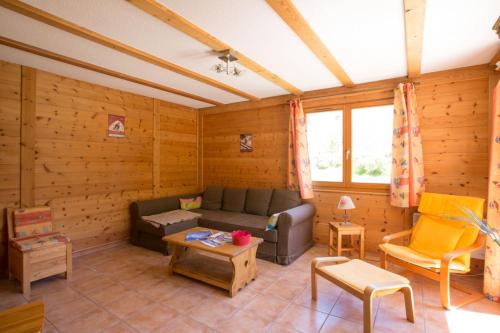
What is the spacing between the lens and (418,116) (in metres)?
3.30

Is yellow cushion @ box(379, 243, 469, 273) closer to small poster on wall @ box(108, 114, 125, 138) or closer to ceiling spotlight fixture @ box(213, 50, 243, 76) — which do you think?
ceiling spotlight fixture @ box(213, 50, 243, 76)

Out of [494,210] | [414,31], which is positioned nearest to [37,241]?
[414,31]

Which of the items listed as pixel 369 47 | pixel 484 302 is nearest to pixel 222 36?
pixel 369 47

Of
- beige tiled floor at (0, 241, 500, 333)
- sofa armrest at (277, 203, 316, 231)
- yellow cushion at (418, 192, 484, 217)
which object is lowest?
beige tiled floor at (0, 241, 500, 333)

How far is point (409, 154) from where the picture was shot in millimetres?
3236

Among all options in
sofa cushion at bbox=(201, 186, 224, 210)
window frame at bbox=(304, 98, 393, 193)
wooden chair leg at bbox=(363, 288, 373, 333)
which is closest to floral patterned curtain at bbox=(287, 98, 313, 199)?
window frame at bbox=(304, 98, 393, 193)

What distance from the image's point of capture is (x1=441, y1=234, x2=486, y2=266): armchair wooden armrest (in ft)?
7.49

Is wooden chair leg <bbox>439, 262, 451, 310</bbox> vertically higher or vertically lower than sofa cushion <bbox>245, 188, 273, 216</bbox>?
lower

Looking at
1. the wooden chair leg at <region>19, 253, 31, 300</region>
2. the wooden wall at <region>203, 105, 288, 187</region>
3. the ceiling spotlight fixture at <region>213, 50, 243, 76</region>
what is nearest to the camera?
the wooden chair leg at <region>19, 253, 31, 300</region>

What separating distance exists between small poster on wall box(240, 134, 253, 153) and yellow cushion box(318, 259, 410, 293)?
112 inches

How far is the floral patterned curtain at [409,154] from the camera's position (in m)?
3.22

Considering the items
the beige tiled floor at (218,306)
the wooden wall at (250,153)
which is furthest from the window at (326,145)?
the beige tiled floor at (218,306)

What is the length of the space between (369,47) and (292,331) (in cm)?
271

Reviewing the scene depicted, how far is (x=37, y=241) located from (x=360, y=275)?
3.27m
